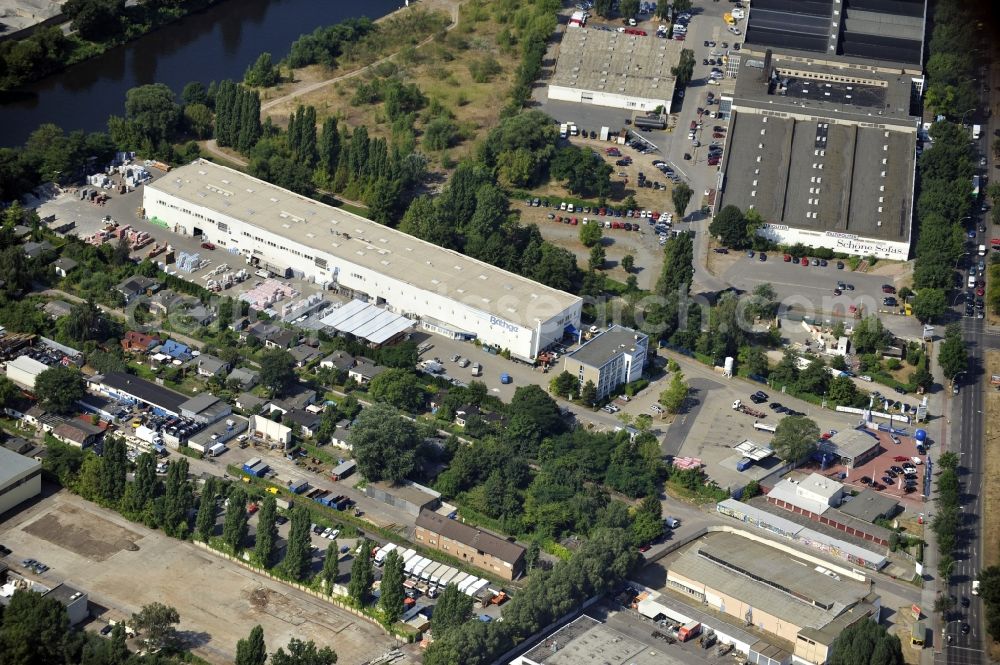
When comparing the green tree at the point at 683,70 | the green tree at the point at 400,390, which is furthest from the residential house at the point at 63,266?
the green tree at the point at 683,70

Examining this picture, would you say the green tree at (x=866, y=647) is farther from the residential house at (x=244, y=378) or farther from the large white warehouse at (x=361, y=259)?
the residential house at (x=244, y=378)

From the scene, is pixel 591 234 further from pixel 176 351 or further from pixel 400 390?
pixel 176 351

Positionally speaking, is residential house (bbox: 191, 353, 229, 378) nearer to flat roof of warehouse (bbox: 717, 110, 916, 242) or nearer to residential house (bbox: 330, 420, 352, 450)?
residential house (bbox: 330, 420, 352, 450)

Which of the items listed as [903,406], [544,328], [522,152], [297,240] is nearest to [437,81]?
[522,152]

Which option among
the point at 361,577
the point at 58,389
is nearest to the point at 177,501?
the point at 361,577

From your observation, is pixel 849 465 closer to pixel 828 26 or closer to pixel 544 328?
pixel 544 328
